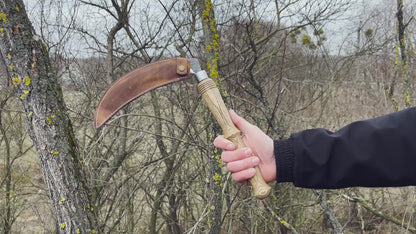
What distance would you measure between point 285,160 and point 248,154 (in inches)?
5.9

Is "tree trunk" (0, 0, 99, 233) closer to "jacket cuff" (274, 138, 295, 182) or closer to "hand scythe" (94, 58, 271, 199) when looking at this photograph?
"hand scythe" (94, 58, 271, 199)

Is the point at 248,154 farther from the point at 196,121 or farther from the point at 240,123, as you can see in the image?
the point at 196,121

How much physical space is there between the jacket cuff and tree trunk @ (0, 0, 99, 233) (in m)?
1.05

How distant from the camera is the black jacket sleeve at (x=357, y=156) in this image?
125 centimetres

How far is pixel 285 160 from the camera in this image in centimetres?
133

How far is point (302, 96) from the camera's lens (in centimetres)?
514

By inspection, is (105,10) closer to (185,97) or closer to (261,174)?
(185,97)

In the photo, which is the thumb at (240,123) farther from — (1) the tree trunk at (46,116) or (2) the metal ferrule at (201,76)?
(1) the tree trunk at (46,116)

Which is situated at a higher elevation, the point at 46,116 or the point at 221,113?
the point at 46,116

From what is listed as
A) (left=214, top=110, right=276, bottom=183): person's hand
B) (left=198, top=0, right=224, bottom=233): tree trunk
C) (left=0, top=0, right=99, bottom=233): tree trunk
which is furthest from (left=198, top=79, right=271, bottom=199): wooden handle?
(left=198, top=0, right=224, bottom=233): tree trunk

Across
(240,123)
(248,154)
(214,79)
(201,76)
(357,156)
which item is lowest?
(357,156)

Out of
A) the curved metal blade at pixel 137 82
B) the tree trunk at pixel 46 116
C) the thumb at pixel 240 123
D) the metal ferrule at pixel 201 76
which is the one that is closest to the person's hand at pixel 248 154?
the thumb at pixel 240 123

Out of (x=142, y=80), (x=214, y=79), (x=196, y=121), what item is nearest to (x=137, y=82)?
(x=142, y=80)

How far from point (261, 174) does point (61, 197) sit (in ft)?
3.36
